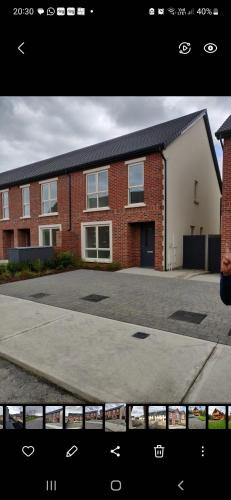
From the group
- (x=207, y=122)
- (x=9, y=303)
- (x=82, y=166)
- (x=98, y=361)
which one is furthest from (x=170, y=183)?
(x=98, y=361)

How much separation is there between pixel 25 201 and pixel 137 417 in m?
16.5

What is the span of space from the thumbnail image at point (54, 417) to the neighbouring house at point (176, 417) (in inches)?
19.2

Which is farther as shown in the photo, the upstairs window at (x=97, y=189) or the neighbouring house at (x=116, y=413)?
the upstairs window at (x=97, y=189)

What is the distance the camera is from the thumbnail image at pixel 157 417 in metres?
1.06

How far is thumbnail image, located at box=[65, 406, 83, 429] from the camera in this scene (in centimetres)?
108

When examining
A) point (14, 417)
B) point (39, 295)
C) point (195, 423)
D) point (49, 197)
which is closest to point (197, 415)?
point (195, 423)

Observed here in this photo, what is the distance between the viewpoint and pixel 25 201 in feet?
52.2

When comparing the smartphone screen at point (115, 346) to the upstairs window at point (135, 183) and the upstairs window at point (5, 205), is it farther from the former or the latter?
the upstairs window at point (5, 205)

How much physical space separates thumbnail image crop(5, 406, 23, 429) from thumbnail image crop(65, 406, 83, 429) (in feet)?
0.68

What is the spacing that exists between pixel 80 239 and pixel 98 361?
413 inches
